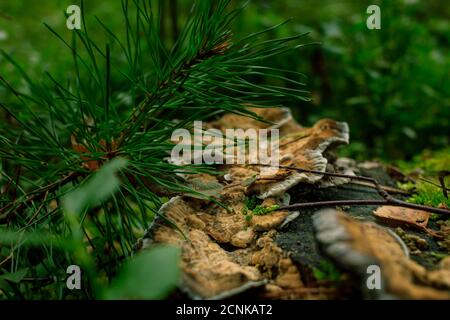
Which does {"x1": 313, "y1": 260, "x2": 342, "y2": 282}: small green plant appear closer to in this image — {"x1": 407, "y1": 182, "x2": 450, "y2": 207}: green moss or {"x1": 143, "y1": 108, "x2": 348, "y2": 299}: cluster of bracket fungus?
{"x1": 143, "y1": 108, "x2": 348, "y2": 299}: cluster of bracket fungus

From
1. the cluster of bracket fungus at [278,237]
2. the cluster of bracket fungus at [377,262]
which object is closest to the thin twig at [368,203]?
the cluster of bracket fungus at [278,237]

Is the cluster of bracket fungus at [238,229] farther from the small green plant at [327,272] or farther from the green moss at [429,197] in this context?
the green moss at [429,197]

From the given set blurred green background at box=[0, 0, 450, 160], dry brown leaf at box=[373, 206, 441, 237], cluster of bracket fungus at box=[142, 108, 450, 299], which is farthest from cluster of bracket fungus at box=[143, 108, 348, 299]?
blurred green background at box=[0, 0, 450, 160]

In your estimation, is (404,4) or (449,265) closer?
(449,265)

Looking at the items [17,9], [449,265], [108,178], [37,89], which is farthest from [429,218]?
[17,9]

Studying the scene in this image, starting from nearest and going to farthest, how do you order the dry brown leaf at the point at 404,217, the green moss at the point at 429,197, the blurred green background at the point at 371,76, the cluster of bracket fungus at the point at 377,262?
the cluster of bracket fungus at the point at 377,262 < the dry brown leaf at the point at 404,217 < the green moss at the point at 429,197 < the blurred green background at the point at 371,76

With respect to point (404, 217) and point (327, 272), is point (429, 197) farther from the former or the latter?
point (327, 272)

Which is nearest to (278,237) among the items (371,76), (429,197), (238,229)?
(238,229)
